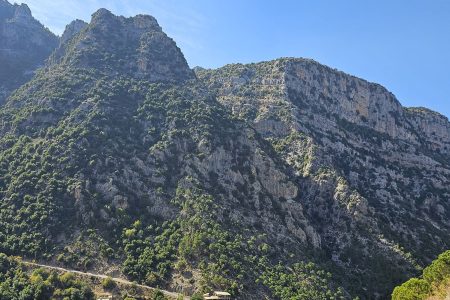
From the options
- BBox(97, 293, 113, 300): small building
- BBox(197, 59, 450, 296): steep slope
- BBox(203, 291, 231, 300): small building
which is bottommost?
BBox(97, 293, 113, 300): small building

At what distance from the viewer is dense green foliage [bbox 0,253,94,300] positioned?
10288cm

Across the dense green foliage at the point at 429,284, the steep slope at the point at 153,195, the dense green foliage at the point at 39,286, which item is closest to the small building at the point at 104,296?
the dense green foliage at the point at 39,286

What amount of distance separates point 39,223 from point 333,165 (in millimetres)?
99555

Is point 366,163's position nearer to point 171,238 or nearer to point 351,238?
point 351,238

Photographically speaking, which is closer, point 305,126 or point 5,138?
point 5,138

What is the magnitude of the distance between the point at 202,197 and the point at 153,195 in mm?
14050

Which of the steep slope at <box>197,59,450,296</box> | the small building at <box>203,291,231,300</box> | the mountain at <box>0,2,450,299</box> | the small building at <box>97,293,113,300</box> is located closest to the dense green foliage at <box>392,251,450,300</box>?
the mountain at <box>0,2,450,299</box>

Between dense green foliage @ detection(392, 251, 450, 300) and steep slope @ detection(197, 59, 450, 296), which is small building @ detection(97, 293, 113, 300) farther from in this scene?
steep slope @ detection(197, 59, 450, 296)

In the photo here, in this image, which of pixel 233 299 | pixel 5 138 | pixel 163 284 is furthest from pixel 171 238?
pixel 5 138

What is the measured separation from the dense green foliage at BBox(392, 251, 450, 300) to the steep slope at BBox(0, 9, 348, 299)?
21.3 m

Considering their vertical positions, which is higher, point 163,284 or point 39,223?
point 39,223

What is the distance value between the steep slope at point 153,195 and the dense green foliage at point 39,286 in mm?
7116

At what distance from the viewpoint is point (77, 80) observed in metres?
194

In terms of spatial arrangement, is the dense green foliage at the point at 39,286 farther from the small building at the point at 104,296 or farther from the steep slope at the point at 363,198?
the steep slope at the point at 363,198
